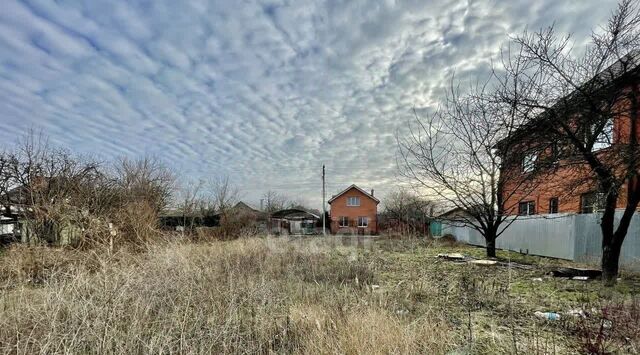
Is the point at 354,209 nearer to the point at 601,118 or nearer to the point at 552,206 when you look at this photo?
the point at 552,206

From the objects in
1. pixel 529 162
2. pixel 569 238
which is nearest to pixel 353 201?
pixel 569 238

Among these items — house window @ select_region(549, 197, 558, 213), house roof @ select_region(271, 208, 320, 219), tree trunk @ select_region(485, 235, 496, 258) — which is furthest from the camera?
house roof @ select_region(271, 208, 320, 219)

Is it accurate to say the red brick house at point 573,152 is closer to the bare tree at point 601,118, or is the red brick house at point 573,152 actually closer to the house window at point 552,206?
the bare tree at point 601,118

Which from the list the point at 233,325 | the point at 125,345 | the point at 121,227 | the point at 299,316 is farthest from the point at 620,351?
the point at 121,227

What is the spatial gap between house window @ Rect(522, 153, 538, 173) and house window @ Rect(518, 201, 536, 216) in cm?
1159

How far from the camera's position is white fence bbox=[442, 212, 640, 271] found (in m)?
10.3

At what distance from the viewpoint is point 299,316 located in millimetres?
4199

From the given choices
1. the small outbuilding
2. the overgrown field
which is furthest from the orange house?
the overgrown field

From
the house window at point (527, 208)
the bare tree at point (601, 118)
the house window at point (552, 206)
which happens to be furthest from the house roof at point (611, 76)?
the house window at point (527, 208)

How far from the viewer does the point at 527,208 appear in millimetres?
20312

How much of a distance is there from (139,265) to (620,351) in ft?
21.6

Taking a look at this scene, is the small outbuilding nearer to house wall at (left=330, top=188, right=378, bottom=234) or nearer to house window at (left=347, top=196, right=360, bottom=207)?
house wall at (left=330, top=188, right=378, bottom=234)

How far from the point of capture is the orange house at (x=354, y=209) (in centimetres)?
4244

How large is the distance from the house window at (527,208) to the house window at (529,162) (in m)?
11.6
